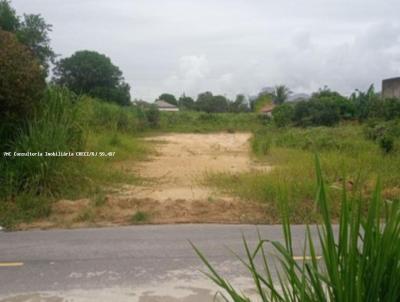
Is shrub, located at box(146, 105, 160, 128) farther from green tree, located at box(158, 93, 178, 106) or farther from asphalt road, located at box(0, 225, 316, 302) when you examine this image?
green tree, located at box(158, 93, 178, 106)

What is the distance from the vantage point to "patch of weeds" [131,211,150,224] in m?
6.45

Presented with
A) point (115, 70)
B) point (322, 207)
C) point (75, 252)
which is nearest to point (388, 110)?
point (75, 252)

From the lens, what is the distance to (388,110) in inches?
914

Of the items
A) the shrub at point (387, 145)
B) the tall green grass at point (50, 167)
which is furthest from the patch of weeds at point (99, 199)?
the shrub at point (387, 145)

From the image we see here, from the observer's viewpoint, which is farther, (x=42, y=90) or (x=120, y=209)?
(x=42, y=90)

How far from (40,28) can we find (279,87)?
32392 mm

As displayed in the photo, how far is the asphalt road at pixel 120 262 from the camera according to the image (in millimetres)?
3814

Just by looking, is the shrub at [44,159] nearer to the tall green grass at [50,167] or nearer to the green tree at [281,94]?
the tall green grass at [50,167]

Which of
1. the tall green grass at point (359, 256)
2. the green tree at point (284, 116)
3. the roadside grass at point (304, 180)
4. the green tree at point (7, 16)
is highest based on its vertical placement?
the green tree at point (7, 16)

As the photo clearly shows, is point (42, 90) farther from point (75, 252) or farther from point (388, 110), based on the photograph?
point (388, 110)

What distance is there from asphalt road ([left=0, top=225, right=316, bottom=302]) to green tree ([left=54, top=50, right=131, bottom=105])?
4064 centimetres

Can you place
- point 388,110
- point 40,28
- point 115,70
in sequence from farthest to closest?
point 115,70 < point 40,28 < point 388,110

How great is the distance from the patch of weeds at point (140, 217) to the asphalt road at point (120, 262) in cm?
29

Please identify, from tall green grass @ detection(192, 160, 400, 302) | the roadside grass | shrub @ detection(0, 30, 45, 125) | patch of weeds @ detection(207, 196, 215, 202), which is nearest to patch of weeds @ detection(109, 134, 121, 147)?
the roadside grass
